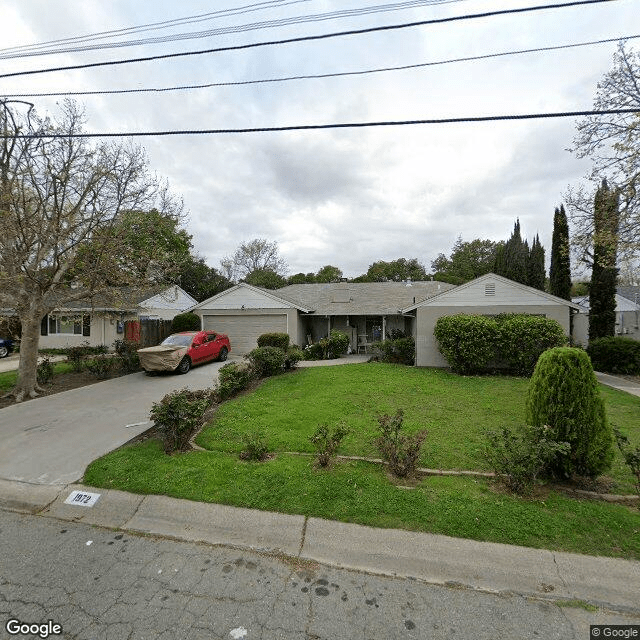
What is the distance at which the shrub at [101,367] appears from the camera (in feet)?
38.5

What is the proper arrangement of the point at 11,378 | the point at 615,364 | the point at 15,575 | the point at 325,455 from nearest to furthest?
the point at 15,575
the point at 325,455
the point at 11,378
the point at 615,364

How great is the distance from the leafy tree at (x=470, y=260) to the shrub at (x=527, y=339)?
94.9 feet

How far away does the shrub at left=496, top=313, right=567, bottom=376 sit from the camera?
12.0 m

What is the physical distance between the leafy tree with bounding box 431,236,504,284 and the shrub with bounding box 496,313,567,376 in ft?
94.9

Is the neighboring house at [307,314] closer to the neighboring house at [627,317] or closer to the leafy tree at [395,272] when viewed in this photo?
the neighboring house at [627,317]

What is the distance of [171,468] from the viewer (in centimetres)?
486

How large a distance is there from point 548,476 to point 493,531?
5.36 feet

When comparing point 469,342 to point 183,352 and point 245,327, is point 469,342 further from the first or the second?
point 245,327

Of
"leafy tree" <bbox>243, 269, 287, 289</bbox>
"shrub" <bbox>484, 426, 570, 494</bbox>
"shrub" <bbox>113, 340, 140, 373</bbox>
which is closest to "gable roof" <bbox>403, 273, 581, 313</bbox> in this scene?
"shrub" <bbox>484, 426, 570, 494</bbox>

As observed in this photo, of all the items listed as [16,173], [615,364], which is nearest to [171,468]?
[16,173]

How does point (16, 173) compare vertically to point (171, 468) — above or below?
above

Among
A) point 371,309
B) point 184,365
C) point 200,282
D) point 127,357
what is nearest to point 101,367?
point 127,357

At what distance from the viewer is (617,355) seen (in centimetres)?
1377

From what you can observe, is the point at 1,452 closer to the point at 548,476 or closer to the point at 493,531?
the point at 493,531
